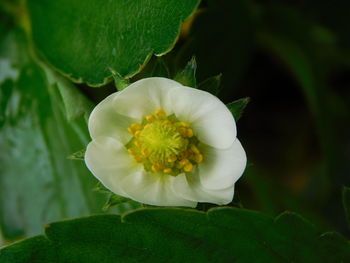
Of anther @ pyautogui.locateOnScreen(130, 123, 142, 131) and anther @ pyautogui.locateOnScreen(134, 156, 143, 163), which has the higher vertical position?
anther @ pyautogui.locateOnScreen(130, 123, 142, 131)

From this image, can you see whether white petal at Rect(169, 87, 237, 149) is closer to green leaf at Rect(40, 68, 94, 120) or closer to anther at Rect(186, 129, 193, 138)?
anther at Rect(186, 129, 193, 138)

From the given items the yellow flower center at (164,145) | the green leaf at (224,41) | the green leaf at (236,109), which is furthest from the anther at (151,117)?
the green leaf at (224,41)

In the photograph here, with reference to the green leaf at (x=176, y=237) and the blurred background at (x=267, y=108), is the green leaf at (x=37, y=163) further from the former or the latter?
the green leaf at (x=176, y=237)

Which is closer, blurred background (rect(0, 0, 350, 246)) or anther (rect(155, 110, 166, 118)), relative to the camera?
anther (rect(155, 110, 166, 118))

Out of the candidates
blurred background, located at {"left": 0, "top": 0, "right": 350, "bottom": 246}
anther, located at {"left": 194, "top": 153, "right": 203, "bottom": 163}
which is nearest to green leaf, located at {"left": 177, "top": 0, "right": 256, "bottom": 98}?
blurred background, located at {"left": 0, "top": 0, "right": 350, "bottom": 246}

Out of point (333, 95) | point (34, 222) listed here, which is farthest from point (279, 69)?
point (34, 222)
